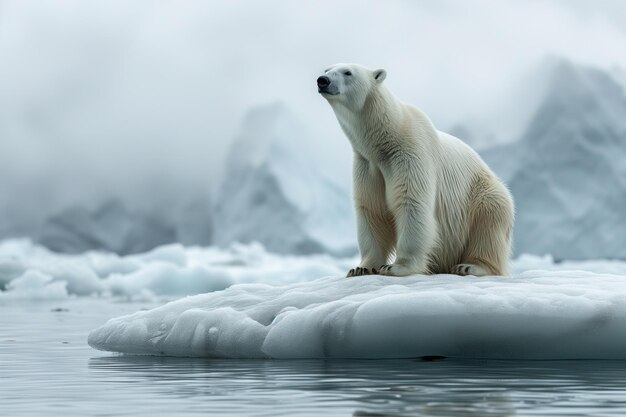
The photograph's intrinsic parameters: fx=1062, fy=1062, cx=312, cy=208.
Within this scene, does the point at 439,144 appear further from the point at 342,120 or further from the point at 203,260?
the point at 203,260

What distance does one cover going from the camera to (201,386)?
5.24 m

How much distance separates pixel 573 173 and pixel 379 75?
1814 cm

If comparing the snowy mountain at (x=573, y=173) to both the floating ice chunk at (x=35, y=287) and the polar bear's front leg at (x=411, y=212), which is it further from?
the polar bear's front leg at (x=411, y=212)

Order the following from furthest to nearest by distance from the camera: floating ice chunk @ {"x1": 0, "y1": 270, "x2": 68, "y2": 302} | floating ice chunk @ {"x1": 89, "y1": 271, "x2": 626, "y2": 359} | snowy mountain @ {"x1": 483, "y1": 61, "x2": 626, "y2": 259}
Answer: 1. snowy mountain @ {"x1": 483, "y1": 61, "x2": 626, "y2": 259}
2. floating ice chunk @ {"x1": 0, "y1": 270, "x2": 68, "y2": 302}
3. floating ice chunk @ {"x1": 89, "y1": 271, "x2": 626, "y2": 359}

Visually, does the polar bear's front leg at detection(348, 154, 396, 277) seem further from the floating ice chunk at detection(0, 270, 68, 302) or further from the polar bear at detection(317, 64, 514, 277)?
the floating ice chunk at detection(0, 270, 68, 302)

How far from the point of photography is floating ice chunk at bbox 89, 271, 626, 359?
20.5 ft

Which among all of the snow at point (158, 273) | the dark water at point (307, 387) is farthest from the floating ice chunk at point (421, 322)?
the snow at point (158, 273)

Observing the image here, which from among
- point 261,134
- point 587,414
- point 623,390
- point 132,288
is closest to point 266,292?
point 623,390

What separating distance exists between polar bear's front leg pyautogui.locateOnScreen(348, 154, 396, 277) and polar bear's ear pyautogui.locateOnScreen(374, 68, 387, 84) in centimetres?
55

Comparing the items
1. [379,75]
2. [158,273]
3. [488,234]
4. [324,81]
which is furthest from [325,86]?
[158,273]

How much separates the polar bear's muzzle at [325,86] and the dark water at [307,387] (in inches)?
75.3

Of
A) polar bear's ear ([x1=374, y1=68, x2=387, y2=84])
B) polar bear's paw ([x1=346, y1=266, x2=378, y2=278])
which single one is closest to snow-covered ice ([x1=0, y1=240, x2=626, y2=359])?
polar bear's paw ([x1=346, y1=266, x2=378, y2=278])

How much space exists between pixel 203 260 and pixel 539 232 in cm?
892

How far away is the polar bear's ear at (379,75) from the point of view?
7.48 meters
